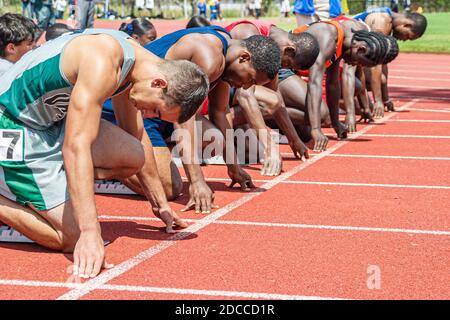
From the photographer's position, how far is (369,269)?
15.9 feet

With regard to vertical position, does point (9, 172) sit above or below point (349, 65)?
above

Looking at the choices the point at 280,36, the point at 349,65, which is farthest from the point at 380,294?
the point at 349,65

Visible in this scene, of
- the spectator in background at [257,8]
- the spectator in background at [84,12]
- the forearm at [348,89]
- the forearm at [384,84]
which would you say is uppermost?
the spectator in background at [84,12]

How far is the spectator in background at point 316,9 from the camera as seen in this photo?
42.1 ft

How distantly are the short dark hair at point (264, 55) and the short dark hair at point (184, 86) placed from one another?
149 cm

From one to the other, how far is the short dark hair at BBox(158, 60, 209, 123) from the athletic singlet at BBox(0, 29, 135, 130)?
0.22 m

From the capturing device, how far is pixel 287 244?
542 centimetres

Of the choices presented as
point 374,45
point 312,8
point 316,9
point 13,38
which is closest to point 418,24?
point 312,8

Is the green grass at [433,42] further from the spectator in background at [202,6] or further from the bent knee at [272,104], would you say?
the bent knee at [272,104]

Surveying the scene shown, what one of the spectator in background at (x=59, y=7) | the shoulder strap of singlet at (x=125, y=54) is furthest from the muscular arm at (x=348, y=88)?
the spectator in background at (x=59, y=7)

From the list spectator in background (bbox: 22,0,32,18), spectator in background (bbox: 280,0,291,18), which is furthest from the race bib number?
spectator in background (bbox: 280,0,291,18)

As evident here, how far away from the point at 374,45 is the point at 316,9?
3.87 m
